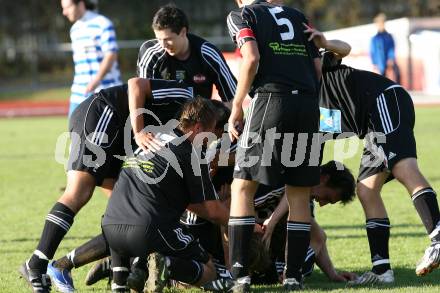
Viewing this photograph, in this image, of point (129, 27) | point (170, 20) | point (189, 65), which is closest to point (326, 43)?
point (170, 20)

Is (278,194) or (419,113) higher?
(278,194)

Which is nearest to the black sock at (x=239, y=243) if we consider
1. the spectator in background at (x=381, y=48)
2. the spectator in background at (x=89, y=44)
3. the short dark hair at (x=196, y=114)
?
the short dark hair at (x=196, y=114)

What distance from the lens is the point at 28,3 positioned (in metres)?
36.7

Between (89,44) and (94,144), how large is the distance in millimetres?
4104

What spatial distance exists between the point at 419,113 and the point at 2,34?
19.5 metres

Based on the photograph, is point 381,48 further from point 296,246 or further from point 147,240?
point 147,240

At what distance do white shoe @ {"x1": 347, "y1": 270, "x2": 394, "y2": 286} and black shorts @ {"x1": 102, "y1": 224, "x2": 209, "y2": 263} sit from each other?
107 cm

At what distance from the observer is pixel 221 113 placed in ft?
18.6

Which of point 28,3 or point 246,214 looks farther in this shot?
point 28,3

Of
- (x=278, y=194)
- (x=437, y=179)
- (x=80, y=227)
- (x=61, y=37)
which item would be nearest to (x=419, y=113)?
(x=437, y=179)

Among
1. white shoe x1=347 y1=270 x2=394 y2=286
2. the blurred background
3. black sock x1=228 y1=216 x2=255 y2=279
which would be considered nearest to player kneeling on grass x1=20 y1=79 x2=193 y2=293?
black sock x1=228 y1=216 x2=255 y2=279

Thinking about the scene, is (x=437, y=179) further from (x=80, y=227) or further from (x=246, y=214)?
(x=246, y=214)

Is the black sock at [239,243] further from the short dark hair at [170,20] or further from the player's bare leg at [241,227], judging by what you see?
the short dark hair at [170,20]

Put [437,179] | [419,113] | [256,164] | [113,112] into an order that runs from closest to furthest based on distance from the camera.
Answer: [256,164], [113,112], [437,179], [419,113]
